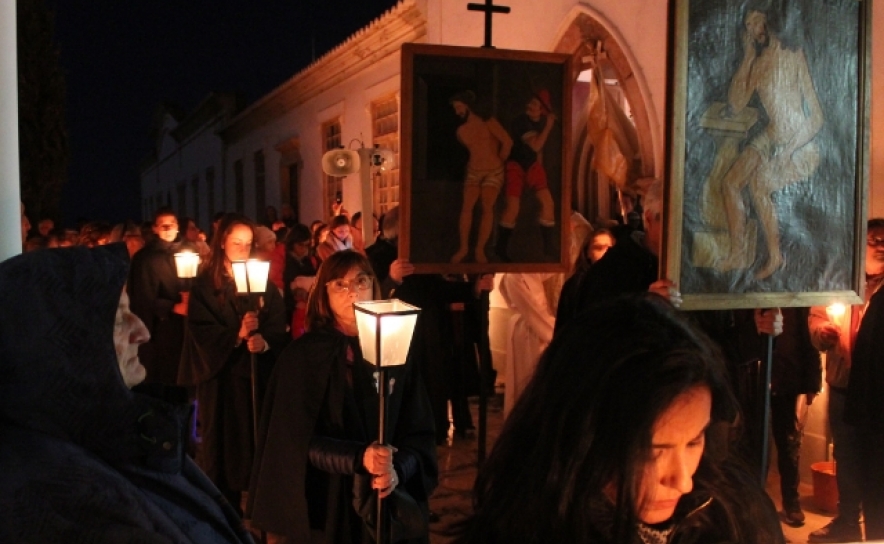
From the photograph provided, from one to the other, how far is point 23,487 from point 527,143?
3.86 meters

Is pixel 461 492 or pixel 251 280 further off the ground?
pixel 251 280

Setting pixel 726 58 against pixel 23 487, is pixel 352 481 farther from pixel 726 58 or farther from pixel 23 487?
pixel 726 58

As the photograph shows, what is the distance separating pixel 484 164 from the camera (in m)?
4.72

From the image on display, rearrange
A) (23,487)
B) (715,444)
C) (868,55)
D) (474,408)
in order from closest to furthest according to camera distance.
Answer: (23,487), (715,444), (868,55), (474,408)

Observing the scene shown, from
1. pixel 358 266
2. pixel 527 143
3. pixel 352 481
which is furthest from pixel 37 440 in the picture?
pixel 527 143

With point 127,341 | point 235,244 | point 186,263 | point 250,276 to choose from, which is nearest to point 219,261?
point 235,244

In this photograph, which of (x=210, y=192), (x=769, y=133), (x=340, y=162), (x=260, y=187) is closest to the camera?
(x=769, y=133)

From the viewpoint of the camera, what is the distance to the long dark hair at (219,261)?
5070 millimetres

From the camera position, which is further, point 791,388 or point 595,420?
point 791,388

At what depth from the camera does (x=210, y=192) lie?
29625 millimetres

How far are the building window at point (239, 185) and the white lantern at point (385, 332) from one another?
22.9 metres

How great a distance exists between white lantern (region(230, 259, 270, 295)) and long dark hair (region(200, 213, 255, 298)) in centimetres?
37

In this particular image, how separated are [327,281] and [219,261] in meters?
1.77

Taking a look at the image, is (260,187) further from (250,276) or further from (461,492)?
(250,276)
